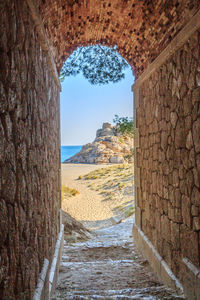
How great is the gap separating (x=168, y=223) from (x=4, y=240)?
7.50 feet

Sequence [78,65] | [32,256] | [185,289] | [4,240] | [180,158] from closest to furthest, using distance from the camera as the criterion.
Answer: [4,240], [32,256], [185,289], [180,158], [78,65]

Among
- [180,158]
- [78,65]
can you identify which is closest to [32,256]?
[180,158]

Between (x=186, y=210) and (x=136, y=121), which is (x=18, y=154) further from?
(x=136, y=121)

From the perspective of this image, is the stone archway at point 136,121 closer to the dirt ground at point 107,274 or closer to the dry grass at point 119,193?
the dirt ground at point 107,274

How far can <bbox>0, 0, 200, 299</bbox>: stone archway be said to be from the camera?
1.57 m

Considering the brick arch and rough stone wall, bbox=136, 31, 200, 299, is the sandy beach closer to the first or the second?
rough stone wall, bbox=136, 31, 200, 299

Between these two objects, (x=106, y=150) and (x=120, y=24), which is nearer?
(x=120, y=24)

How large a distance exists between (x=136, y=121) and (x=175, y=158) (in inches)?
85.4

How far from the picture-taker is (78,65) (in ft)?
21.7

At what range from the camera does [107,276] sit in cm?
354

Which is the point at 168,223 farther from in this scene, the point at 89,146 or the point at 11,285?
the point at 89,146

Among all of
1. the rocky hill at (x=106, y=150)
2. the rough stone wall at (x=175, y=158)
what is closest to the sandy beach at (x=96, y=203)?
the rough stone wall at (x=175, y=158)

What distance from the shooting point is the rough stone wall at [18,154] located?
140 cm

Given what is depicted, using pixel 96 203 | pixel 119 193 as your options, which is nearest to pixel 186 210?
pixel 96 203
